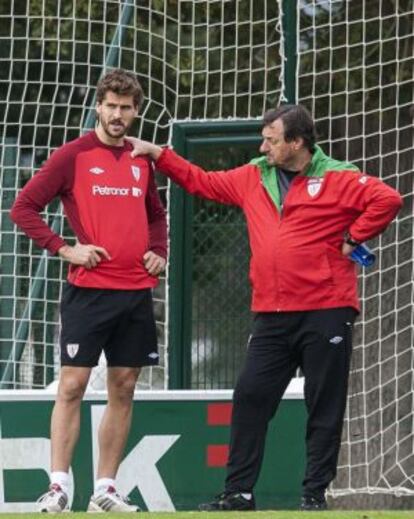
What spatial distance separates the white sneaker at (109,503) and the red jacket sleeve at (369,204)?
1613mm

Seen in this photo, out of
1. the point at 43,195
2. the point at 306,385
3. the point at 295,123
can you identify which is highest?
the point at 295,123

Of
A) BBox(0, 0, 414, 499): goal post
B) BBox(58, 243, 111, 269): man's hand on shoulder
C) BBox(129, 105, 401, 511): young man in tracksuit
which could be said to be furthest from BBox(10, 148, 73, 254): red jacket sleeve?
BBox(0, 0, 414, 499): goal post

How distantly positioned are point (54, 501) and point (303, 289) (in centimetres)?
145

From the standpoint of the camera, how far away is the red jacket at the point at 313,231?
28.2 ft

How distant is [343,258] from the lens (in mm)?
8695

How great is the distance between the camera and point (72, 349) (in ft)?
28.8

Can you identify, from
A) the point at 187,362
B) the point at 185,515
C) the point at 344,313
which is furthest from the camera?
the point at 187,362

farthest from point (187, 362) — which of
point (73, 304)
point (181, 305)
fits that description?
point (73, 304)

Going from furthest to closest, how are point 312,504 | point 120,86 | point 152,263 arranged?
point 152,263
point 120,86
point 312,504

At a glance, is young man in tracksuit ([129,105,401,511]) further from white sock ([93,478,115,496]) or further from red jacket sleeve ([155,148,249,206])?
white sock ([93,478,115,496])

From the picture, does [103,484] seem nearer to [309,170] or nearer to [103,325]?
[103,325]

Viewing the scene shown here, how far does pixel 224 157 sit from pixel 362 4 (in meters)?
1.28

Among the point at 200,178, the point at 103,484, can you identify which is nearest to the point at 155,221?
the point at 200,178

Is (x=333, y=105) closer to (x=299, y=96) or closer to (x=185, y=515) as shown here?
(x=299, y=96)
